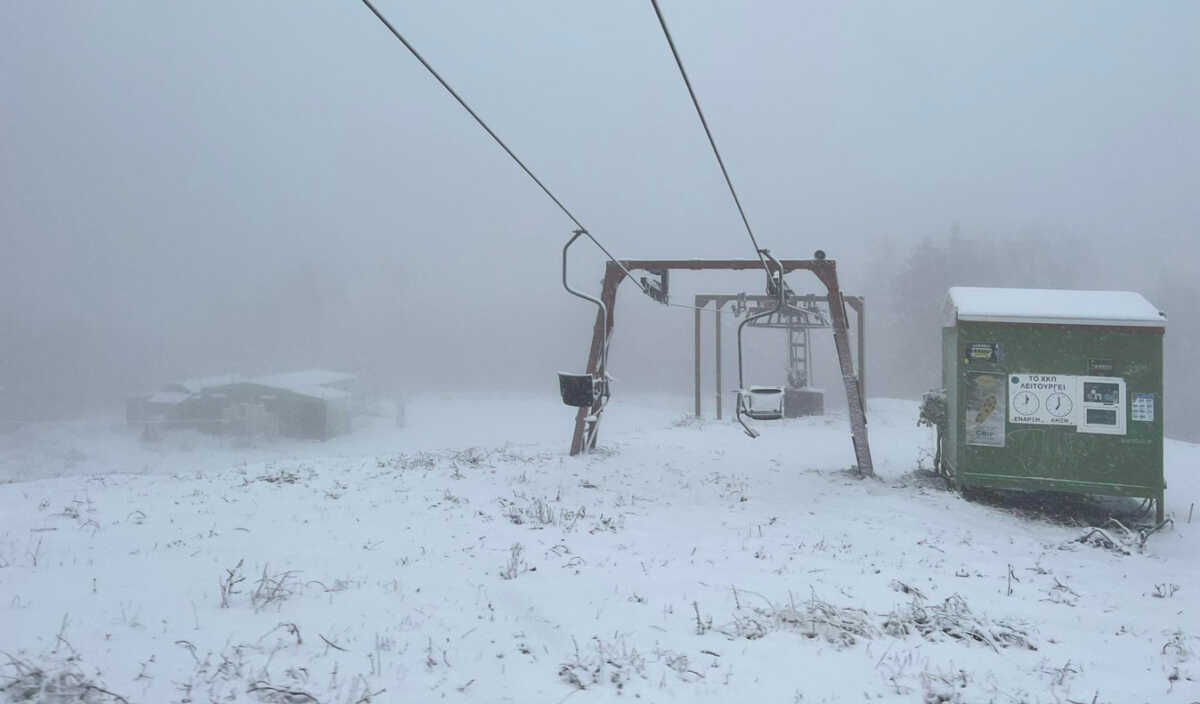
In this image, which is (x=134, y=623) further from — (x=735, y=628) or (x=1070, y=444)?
(x=1070, y=444)

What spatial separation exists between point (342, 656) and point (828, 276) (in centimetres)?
966

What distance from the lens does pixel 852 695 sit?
Result: 141 inches

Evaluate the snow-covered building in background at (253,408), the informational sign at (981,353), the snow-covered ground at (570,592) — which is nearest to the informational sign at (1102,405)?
the informational sign at (981,353)

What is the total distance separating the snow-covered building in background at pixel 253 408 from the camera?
42.7 m

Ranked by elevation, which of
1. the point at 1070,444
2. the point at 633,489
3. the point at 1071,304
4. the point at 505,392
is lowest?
the point at 505,392

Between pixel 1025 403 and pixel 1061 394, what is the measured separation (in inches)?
17.8

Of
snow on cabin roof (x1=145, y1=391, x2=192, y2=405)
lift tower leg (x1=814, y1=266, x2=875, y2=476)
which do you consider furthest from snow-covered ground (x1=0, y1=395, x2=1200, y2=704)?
→ snow on cabin roof (x1=145, y1=391, x2=192, y2=405)

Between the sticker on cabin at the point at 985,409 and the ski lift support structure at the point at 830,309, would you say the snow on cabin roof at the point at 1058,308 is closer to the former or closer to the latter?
the sticker on cabin at the point at 985,409

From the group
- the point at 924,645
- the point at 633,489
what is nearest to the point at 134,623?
the point at 924,645

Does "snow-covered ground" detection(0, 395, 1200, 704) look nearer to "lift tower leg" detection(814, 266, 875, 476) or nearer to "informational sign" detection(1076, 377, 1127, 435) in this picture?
"lift tower leg" detection(814, 266, 875, 476)

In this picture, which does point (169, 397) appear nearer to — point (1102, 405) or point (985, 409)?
point (985, 409)

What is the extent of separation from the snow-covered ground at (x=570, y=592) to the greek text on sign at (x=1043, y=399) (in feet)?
4.38

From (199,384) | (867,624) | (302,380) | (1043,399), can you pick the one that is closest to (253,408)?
(302,380)

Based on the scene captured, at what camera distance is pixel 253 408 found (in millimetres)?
42844
